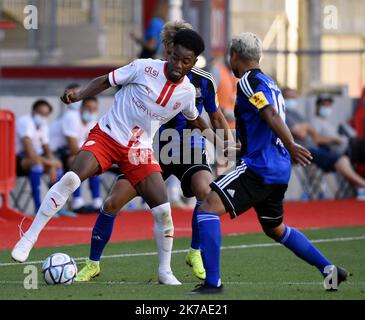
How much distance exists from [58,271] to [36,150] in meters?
7.77

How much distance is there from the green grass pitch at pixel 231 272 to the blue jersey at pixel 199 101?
4.17ft

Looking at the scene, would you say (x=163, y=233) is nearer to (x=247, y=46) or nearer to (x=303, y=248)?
(x=303, y=248)

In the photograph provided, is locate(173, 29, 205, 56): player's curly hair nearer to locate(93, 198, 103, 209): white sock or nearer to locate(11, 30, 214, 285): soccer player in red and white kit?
locate(11, 30, 214, 285): soccer player in red and white kit

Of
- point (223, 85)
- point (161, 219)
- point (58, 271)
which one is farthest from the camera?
point (223, 85)

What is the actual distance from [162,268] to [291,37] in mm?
16810

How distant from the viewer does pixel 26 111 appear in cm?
1862

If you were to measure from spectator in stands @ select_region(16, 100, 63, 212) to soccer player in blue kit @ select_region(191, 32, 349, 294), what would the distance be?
824 cm

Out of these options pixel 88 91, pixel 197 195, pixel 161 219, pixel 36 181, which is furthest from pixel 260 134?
pixel 36 181

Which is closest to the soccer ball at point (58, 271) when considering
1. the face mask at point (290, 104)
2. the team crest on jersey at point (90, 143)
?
the team crest on jersey at point (90, 143)

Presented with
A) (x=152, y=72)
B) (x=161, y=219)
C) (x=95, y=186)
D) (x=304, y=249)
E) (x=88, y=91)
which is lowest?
(x=95, y=186)

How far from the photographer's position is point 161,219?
406 inches

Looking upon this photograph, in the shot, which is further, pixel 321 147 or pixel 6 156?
pixel 321 147

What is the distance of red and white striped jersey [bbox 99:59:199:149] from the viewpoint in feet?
33.9

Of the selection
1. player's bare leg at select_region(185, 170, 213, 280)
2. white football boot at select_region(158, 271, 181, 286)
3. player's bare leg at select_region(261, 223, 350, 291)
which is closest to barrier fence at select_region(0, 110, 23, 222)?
player's bare leg at select_region(185, 170, 213, 280)
